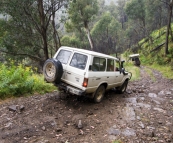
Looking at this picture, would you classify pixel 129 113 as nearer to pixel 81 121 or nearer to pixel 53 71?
pixel 81 121

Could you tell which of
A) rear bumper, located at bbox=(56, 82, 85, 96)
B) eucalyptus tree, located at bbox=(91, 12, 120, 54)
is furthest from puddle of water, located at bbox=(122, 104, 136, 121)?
eucalyptus tree, located at bbox=(91, 12, 120, 54)

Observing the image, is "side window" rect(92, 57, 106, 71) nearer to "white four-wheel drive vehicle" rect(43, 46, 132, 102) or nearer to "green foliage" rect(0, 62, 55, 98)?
"white four-wheel drive vehicle" rect(43, 46, 132, 102)

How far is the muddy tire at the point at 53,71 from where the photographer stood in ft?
19.2

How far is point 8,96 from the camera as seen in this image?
6.93m

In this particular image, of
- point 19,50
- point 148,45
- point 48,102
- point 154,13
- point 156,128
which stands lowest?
point 156,128

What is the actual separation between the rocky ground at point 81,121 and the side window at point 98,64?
1.44 meters

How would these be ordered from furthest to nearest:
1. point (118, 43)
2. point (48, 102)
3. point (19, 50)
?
point (118, 43) < point (19, 50) < point (48, 102)

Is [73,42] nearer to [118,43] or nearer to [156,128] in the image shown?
[118,43]

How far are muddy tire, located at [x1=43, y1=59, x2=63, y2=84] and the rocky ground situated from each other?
0.97 m

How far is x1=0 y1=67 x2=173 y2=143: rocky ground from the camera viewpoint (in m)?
4.33

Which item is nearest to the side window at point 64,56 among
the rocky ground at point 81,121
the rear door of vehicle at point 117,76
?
the rocky ground at point 81,121

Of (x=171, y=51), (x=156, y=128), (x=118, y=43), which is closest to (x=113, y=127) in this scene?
(x=156, y=128)

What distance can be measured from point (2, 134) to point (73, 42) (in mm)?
41574

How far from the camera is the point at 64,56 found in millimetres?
6488
